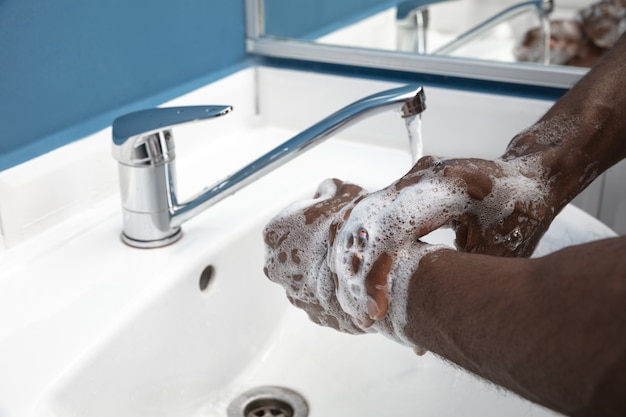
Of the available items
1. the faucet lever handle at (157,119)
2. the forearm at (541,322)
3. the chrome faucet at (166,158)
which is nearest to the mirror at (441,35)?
the chrome faucet at (166,158)

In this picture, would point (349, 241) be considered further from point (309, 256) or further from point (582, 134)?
point (582, 134)

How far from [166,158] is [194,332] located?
0.52 ft

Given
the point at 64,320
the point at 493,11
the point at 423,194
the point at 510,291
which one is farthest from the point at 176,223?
the point at 493,11

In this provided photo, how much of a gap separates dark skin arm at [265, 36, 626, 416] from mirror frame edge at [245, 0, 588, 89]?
0.17 metres

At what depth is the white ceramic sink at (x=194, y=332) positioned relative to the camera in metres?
0.53

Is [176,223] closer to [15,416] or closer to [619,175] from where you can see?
[15,416]

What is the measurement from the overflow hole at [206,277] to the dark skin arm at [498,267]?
13cm

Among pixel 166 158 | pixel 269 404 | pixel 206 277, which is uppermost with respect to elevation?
pixel 166 158

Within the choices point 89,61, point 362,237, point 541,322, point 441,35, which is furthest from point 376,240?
point 441,35

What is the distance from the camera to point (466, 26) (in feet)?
3.35

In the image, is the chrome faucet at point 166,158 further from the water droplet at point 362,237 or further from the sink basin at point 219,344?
the water droplet at point 362,237

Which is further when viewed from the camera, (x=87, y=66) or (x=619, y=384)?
(x=87, y=66)

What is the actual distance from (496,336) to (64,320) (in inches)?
13.4

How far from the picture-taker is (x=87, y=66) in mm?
690
